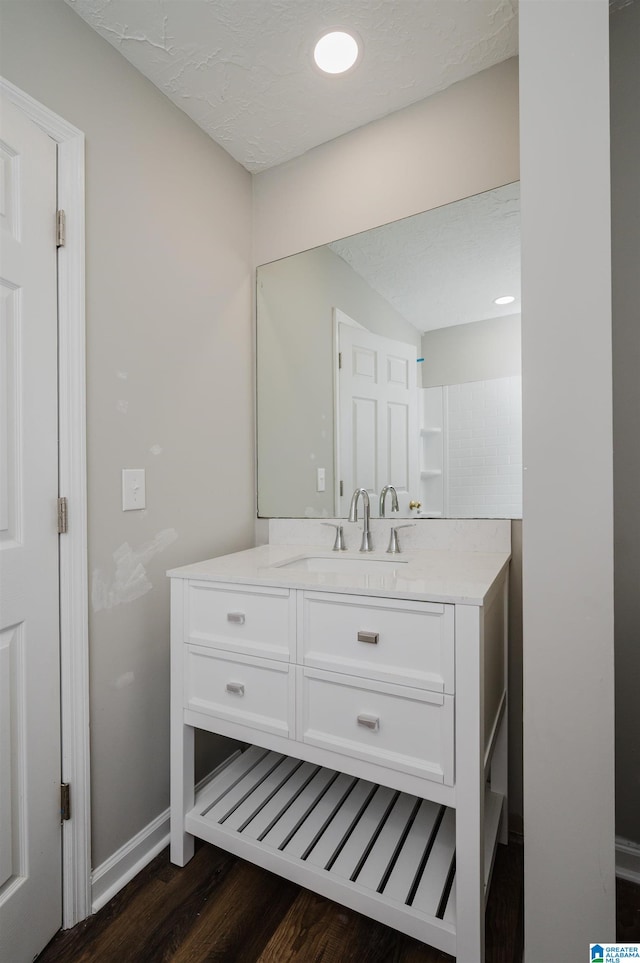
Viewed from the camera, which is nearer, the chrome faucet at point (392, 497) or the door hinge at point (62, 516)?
the door hinge at point (62, 516)

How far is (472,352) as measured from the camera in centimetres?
162

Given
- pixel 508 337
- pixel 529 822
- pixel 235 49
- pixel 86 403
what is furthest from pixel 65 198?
pixel 529 822

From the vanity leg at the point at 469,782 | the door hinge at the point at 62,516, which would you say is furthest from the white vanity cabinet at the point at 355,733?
the door hinge at the point at 62,516

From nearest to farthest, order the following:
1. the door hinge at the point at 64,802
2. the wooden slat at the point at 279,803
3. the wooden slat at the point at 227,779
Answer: the door hinge at the point at 64,802 → the wooden slat at the point at 279,803 → the wooden slat at the point at 227,779

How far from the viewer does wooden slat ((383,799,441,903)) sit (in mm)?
1108

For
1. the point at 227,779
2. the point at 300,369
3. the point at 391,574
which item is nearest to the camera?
the point at 391,574

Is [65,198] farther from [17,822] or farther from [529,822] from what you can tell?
[529,822]

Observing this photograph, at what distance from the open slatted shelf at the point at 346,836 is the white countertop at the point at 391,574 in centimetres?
71

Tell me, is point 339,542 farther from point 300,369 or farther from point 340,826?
point 340,826

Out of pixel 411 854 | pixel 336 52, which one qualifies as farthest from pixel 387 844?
pixel 336 52

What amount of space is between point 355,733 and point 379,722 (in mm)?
77

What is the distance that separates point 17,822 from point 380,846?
92 centimetres
